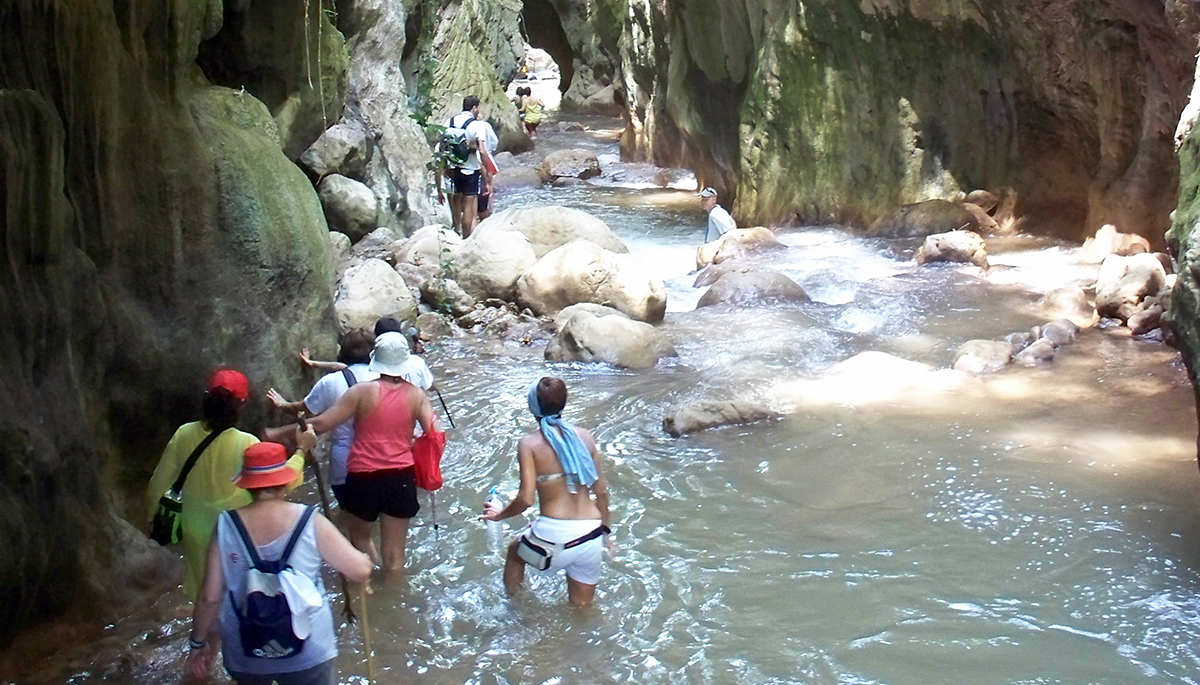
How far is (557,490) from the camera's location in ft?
17.4

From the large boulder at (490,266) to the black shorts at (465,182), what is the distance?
7.04ft

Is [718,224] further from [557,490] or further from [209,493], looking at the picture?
[209,493]

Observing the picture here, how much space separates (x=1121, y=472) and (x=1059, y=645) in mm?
2405

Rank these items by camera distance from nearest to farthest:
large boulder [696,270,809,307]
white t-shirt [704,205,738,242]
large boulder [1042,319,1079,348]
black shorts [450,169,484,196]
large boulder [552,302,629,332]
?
1. large boulder [1042,319,1079,348]
2. large boulder [552,302,629,332]
3. large boulder [696,270,809,307]
4. black shorts [450,169,484,196]
5. white t-shirt [704,205,738,242]

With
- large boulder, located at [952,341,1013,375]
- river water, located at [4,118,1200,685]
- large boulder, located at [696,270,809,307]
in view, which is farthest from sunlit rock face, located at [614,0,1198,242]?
large boulder, located at [696,270,809,307]

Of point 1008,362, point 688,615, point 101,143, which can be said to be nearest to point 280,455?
point 688,615

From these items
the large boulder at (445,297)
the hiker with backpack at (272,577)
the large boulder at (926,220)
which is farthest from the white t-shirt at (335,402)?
the large boulder at (926,220)

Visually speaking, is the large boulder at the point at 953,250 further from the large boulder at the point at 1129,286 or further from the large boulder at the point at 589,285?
the large boulder at the point at 589,285

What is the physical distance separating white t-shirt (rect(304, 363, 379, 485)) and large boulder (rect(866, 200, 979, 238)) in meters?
11.1

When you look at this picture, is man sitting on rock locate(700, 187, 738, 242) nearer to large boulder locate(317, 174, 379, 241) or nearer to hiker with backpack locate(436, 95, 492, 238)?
hiker with backpack locate(436, 95, 492, 238)

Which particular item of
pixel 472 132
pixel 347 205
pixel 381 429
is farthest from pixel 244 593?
pixel 472 132

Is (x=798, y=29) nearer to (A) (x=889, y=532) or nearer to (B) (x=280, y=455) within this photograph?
(A) (x=889, y=532)

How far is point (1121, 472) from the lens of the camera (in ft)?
24.0

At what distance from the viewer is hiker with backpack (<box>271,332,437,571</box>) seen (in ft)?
18.5
